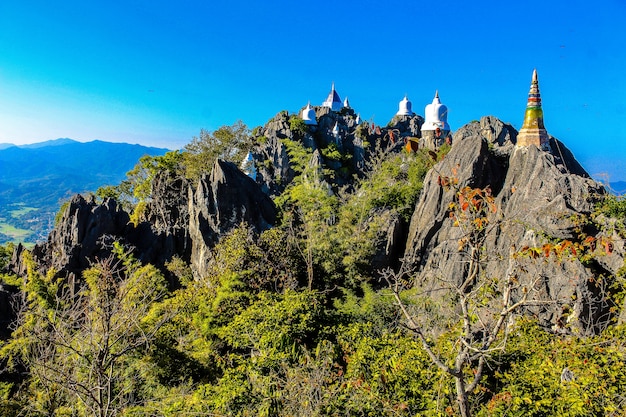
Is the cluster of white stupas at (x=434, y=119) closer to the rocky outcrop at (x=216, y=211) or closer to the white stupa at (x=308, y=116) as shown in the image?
the white stupa at (x=308, y=116)

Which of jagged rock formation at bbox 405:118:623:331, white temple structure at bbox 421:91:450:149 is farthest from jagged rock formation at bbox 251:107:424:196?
jagged rock formation at bbox 405:118:623:331

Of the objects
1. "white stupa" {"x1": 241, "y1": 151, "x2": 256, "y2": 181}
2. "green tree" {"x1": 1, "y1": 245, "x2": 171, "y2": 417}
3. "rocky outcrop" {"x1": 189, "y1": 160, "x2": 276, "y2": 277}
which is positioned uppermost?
"white stupa" {"x1": 241, "y1": 151, "x2": 256, "y2": 181}

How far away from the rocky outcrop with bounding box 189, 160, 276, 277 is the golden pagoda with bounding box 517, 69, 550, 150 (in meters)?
11.5

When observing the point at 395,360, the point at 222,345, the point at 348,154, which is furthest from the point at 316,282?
the point at 348,154

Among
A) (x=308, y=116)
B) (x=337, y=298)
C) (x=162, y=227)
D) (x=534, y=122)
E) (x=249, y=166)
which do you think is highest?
(x=308, y=116)

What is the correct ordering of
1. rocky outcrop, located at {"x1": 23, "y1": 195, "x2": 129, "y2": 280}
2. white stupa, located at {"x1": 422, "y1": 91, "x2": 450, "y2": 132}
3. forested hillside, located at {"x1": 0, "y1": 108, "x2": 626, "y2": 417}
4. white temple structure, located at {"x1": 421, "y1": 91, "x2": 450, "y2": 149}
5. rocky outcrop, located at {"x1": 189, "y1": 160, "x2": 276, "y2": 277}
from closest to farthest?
forested hillside, located at {"x1": 0, "y1": 108, "x2": 626, "y2": 417} → rocky outcrop, located at {"x1": 23, "y1": 195, "x2": 129, "y2": 280} → rocky outcrop, located at {"x1": 189, "y1": 160, "x2": 276, "y2": 277} → white temple structure, located at {"x1": 421, "y1": 91, "x2": 450, "y2": 149} → white stupa, located at {"x1": 422, "y1": 91, "x2": 450, "y2": 132}

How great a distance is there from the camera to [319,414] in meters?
6.21

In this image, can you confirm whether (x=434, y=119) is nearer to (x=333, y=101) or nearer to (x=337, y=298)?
(x=333, y=101)

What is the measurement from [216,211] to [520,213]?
39.8ft

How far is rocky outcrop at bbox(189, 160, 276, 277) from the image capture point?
17.7m

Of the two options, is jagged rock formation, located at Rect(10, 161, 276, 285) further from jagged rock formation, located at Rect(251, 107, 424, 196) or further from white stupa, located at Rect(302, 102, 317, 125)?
white stupa, located at Rect(302, 102, 317, 125)

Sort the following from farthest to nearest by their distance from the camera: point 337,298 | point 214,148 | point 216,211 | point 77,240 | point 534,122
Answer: point 214,148 < point 216,211 < point 77,240 < point 534,122 < point 337,298

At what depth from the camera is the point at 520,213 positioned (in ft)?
35.6

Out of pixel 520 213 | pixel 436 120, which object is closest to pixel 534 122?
pixel 520 213
